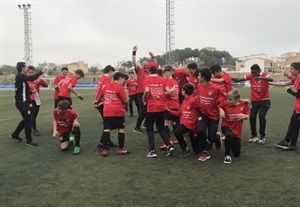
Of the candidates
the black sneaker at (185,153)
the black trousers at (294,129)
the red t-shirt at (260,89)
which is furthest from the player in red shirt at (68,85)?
the black trousers at (294,129)

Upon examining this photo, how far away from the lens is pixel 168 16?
4438 cm

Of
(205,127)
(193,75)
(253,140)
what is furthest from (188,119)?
(253,140)

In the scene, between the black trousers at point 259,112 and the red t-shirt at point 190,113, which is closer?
A: the red t-shirt at point 190,113

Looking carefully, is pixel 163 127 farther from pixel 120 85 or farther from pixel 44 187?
pixel 44 187

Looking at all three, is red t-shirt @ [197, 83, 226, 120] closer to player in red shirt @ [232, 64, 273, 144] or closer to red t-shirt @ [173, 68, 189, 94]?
player in red shirt @ [232, 64, 273, 144]

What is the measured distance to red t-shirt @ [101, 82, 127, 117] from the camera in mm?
6988

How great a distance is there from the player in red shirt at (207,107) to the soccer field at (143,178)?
0.43m

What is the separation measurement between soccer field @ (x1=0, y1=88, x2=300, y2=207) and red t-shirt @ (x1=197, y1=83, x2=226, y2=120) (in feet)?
3.14

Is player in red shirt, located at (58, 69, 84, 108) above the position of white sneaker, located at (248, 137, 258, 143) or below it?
above

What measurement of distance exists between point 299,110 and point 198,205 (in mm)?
4053

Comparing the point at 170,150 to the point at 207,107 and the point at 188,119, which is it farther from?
the point at 207,107

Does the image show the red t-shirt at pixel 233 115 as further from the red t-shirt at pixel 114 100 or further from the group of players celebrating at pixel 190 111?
the red t-shirt at pixel 114 100

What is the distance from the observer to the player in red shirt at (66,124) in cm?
731

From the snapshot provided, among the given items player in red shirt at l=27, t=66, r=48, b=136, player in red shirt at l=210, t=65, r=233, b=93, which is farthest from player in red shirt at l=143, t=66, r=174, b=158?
player in red shirt at l=27, t=66, r=48, b=136
